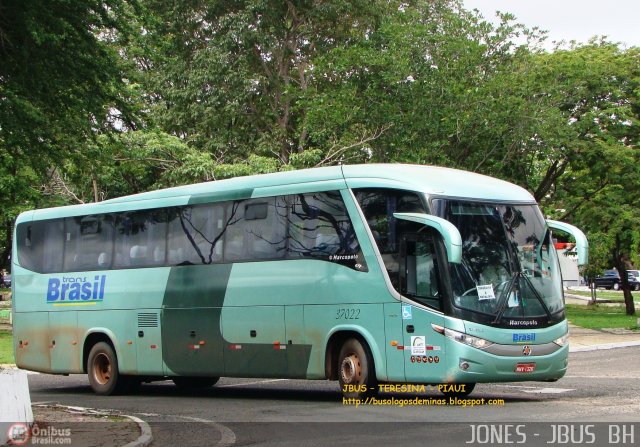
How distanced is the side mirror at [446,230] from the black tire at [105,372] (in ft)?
24.2

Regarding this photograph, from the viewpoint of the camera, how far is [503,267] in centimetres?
1528

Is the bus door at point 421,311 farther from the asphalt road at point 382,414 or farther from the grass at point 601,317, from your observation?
the grass at point 601,317

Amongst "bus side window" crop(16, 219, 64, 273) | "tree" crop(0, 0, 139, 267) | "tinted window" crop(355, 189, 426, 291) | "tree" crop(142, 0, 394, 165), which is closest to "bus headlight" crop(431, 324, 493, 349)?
"tinted window" crop(355, 189, 426, 291)

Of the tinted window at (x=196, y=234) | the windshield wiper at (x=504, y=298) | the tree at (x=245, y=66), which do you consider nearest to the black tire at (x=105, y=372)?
the tinted window at (x=196, y=234)

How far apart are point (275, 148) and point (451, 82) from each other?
11338 millimetres

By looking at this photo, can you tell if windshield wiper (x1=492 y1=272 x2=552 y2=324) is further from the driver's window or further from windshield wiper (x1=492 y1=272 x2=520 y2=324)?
the driver's window

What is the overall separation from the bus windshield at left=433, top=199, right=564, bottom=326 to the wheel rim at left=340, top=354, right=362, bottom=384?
193 cm

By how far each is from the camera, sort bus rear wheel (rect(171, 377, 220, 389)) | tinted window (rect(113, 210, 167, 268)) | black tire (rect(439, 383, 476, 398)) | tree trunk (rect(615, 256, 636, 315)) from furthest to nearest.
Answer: tree trunk (rect(615, 256, 636, 315)), bus rear wheel (rect(171, 377, 220, 389)), tinted window (rect(113, 210, 167, 268)), black tire (rect(439, 383, 476, 398))

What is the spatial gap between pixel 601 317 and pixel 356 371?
104 ft

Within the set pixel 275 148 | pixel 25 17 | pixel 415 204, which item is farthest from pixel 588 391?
pixel 275 148

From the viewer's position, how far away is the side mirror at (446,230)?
1416 centimetres

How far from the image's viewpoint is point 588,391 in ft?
55.0

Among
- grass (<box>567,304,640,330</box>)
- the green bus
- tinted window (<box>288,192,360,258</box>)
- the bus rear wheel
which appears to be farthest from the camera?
grass (<box>567,304,640,330</box>)

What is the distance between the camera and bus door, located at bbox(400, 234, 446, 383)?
15.1 m
